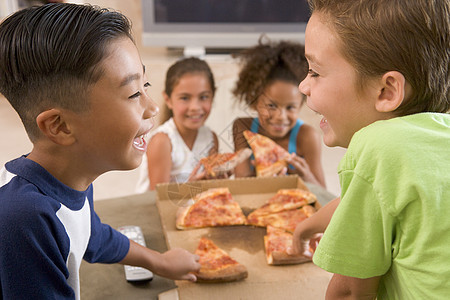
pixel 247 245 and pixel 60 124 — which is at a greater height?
pixel 60 124

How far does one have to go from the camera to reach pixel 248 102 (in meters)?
1.67

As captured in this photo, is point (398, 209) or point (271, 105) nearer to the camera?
point (398, 209)

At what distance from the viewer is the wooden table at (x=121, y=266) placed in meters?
0.95

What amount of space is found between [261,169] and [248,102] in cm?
26

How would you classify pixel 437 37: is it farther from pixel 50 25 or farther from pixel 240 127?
pixel 240 127

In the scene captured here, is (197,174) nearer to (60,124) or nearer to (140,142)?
(140,142)

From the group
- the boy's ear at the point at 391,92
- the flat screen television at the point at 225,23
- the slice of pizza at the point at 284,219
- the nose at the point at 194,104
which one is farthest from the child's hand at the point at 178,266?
the flat screen television at the point at 225,23

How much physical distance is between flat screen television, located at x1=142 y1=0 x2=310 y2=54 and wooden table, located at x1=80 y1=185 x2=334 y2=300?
234 centimetres

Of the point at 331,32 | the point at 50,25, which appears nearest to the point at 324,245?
the point at 331,32

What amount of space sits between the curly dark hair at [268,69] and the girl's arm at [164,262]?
2.48ft

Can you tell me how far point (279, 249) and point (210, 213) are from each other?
0.26m

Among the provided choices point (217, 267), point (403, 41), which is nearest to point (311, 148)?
point (217, 267)

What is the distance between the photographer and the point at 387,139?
2.02 feet

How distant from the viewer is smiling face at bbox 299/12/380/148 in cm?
71
